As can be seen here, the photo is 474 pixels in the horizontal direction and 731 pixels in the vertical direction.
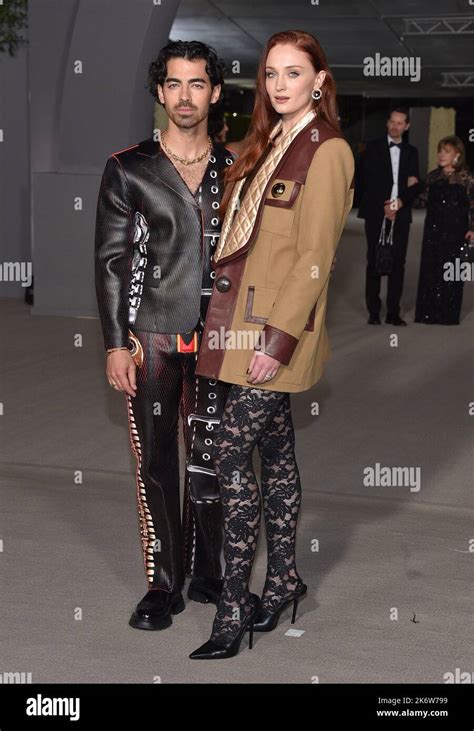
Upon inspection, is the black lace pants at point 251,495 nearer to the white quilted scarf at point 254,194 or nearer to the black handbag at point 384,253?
the white quilted scarf at point 254,194

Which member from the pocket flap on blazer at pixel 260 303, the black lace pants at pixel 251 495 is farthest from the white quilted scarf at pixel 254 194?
the black lace pants at pixel 251 495

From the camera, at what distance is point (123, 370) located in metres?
2.91

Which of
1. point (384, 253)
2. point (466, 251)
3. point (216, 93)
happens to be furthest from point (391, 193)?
point (216, 93)

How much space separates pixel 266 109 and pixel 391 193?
5913mm

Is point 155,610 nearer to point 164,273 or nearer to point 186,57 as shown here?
point 164,273

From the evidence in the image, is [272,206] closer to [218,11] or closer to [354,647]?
[354,647]

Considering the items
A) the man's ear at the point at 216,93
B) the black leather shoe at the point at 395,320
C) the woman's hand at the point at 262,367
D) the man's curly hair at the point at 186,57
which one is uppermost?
the man's curly hair at the point at 186,57

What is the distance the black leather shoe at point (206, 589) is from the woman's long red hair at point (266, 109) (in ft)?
3.55

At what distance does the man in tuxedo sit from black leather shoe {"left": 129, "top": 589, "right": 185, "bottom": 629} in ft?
18.5

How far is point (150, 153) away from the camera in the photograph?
289cm

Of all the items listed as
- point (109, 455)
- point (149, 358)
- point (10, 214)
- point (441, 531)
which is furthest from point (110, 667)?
point (10, 214)

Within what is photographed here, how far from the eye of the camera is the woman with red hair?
8.59 ft

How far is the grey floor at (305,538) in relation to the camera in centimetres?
288

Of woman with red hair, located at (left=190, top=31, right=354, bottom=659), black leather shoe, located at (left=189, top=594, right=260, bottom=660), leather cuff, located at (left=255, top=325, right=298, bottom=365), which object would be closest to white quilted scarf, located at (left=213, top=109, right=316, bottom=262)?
woman with red hair, located at (left=190, top=31, right=354, bottom=659)
